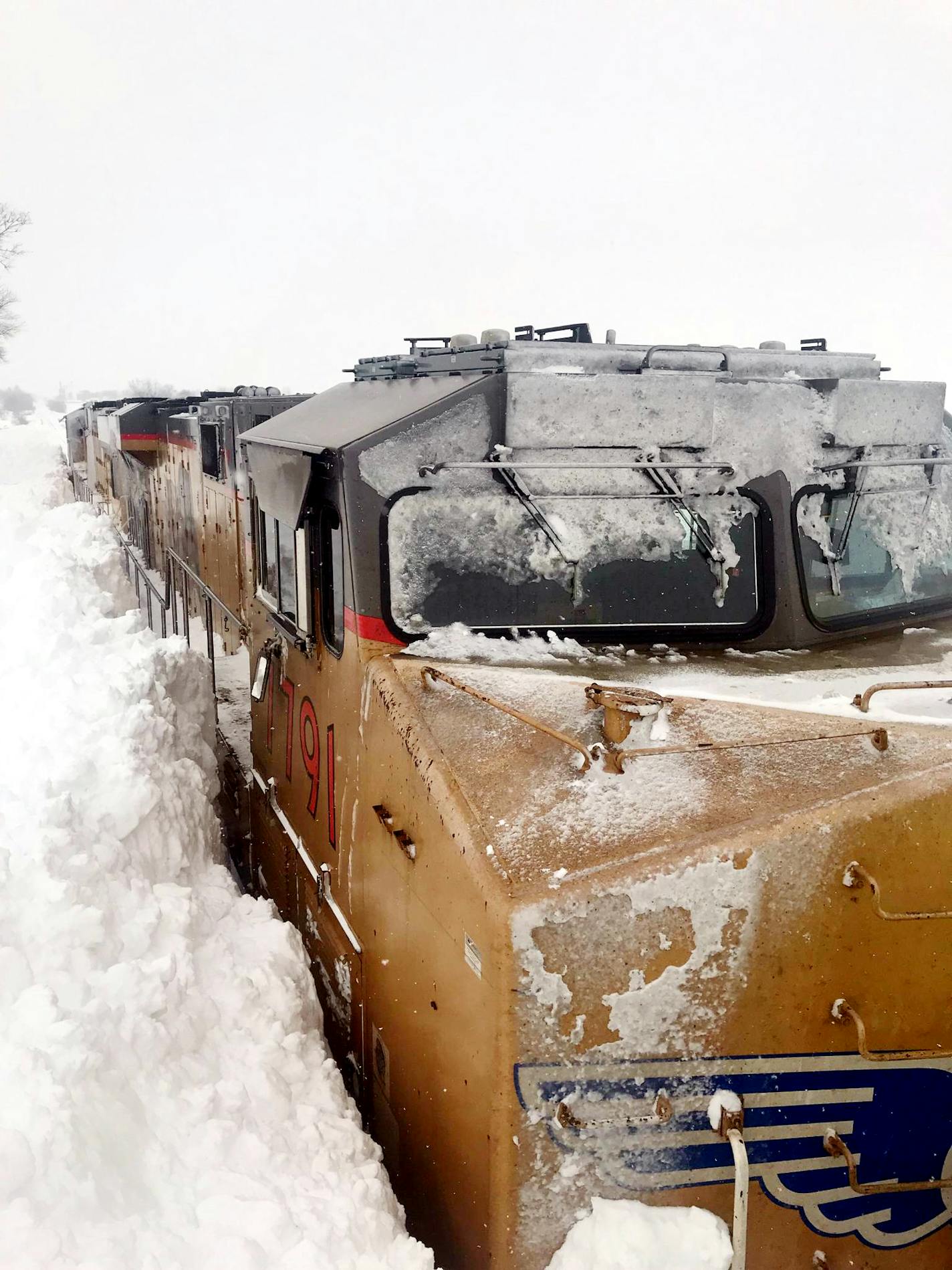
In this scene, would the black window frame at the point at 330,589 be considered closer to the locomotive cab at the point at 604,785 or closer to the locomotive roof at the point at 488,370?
the locomotive cab at the point at 604,785

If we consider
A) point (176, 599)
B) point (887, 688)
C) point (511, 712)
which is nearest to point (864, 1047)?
point (887, 688)

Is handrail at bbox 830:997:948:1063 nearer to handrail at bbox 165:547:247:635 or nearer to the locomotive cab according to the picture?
the locomotive cab

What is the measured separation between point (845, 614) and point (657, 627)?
32.9 inches

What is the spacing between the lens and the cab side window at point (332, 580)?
3711 mm

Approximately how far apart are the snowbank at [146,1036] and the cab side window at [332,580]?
3.42 ft

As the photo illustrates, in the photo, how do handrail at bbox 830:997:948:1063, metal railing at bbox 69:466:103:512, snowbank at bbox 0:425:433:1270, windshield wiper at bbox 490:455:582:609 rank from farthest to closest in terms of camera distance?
metal railing at bbox 69:466:103:512 < windshield wiper at bbox 490:455:582:609 < handrail at bbox 830:997:948:1063 < snowbank at bbox 0:425:433:1270

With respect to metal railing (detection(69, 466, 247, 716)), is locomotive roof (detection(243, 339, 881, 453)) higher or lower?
higher

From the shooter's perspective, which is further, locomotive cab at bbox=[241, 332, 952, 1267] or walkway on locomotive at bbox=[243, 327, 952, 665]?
walkway on locomotive at bbox=[243, 327, 952, 665]

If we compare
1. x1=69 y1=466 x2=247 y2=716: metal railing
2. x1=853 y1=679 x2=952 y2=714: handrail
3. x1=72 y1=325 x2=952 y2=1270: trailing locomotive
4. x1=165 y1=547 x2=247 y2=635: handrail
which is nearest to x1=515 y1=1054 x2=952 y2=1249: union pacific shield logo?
x1=72 y1=325 x2=952 y2=1270: trailing locomotive

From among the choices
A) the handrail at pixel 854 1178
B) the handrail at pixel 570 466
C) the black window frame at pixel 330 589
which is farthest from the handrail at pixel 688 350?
the handrail at pixel 854 1178

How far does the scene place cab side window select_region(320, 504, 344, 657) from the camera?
146 inches

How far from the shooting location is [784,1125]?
8.38 feet

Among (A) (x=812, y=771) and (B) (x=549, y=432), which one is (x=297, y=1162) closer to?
(A) (x=812, y=771)

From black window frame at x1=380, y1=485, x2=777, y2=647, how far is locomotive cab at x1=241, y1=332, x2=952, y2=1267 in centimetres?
1
